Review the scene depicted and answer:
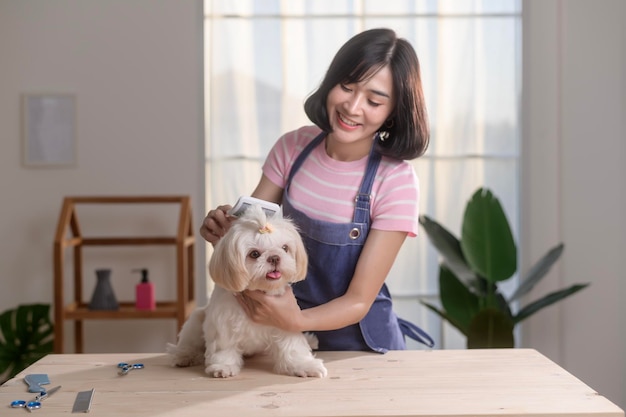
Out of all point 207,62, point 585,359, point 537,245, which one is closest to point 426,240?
point 537,245

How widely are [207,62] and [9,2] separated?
101 centimetres

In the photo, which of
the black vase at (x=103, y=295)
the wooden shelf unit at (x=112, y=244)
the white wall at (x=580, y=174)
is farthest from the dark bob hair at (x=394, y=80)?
the white wall at (x=580, y=174)

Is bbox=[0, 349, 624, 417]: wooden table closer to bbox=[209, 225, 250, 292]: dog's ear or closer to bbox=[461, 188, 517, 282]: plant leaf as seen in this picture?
bbox=[209, 225, 250, 292]: dog's ear

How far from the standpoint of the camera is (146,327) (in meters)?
4.20

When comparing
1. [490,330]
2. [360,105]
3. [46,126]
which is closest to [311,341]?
[360,105]

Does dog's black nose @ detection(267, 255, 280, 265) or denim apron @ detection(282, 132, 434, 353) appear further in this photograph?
denim apron @ detection(282, 132, 434, 353)

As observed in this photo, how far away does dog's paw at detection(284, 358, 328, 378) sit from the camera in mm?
1700

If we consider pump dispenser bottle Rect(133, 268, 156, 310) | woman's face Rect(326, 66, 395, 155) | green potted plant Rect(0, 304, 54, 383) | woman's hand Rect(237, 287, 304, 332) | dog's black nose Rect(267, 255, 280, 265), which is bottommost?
green potted plant Rect(0, 304, 54, 383)

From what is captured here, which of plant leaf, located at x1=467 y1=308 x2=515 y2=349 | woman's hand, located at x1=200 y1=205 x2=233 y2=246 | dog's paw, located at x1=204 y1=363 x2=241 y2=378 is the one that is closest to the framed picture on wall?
plant leaf, located at x1=467 y1=308 x2=515 y2=349

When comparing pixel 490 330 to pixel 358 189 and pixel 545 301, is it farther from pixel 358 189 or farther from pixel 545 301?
pixel 358 189

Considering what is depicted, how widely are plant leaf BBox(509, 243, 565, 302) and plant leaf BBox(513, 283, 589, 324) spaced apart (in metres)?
0.08

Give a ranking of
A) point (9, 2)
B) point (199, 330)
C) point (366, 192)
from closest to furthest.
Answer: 1. point (199, 330)
2. point (366, 192)
3. point (9, 2)

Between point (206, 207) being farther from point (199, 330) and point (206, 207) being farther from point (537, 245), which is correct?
point (199, 330)

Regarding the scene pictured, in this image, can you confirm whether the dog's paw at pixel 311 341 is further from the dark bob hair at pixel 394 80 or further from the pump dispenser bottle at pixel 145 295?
the pump dispenser bottle at pixel 145 295
